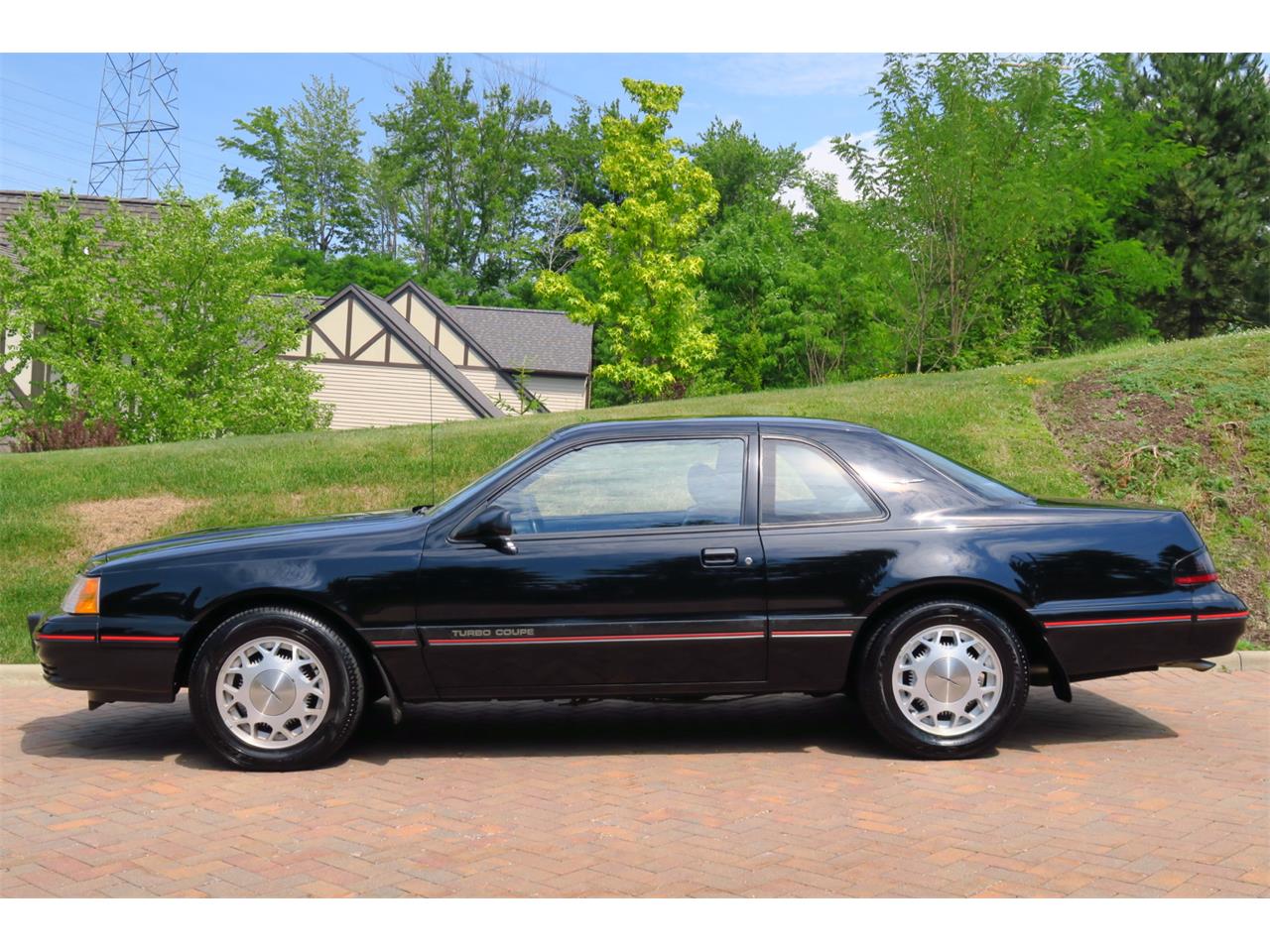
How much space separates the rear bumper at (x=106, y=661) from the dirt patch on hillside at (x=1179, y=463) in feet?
24.4

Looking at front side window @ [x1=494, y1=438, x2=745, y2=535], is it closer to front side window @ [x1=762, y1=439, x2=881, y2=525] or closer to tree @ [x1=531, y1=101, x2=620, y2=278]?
front side window @ [x1=762, y1=439, x2=881, y2=525]

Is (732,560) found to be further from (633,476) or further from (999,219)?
(999,219)

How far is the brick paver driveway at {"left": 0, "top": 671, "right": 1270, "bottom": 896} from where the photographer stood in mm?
4258

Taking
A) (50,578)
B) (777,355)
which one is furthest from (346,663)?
(777,355)

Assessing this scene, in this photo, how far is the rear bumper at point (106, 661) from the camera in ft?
19.4

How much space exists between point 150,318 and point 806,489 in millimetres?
17426

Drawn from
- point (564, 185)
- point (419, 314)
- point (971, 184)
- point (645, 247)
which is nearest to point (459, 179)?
point (564, 185)

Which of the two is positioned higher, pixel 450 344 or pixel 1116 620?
pixel 450 344

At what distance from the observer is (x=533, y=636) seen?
5816 mm

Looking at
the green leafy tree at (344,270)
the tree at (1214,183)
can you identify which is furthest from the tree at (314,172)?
the tree at (1214,183)

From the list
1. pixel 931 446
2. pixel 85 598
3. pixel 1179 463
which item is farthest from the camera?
pixel 931 446

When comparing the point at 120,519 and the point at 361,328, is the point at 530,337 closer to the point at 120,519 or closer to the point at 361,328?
the point at 361,328

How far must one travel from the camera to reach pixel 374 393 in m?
44.1

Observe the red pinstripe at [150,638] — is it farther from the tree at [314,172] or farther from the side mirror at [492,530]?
the tree at [314,172]
